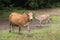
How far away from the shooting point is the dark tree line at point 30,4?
23.8m

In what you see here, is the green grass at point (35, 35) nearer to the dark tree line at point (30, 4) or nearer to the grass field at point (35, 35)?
the grass field at point (35, 35)

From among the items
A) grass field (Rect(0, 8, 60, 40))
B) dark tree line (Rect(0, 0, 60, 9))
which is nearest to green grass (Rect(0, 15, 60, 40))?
grass field (Rect(0, 8, 60, 40))

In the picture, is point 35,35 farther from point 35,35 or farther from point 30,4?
point 30,4

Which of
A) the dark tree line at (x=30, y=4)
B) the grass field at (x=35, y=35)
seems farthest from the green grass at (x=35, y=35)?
the dark tree line at (x=30, y=4)

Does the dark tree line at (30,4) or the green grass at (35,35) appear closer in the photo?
the green grass at (35,35)

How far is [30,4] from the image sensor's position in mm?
24062

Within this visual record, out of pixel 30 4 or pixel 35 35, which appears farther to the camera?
pixel 30 4

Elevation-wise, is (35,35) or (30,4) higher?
(30,4)

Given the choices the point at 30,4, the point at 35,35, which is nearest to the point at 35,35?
the point at 35,35

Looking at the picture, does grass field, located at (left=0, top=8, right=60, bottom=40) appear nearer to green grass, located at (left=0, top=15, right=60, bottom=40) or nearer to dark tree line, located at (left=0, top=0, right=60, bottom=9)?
green grass, located at (left=0, top=15, right=60, bottom=40)

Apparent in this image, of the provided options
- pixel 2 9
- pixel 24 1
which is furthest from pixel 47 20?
pixel 24 1

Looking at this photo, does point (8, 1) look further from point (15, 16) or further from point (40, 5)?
point (15, 16)

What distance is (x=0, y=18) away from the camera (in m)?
18.9

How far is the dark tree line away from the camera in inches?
938
